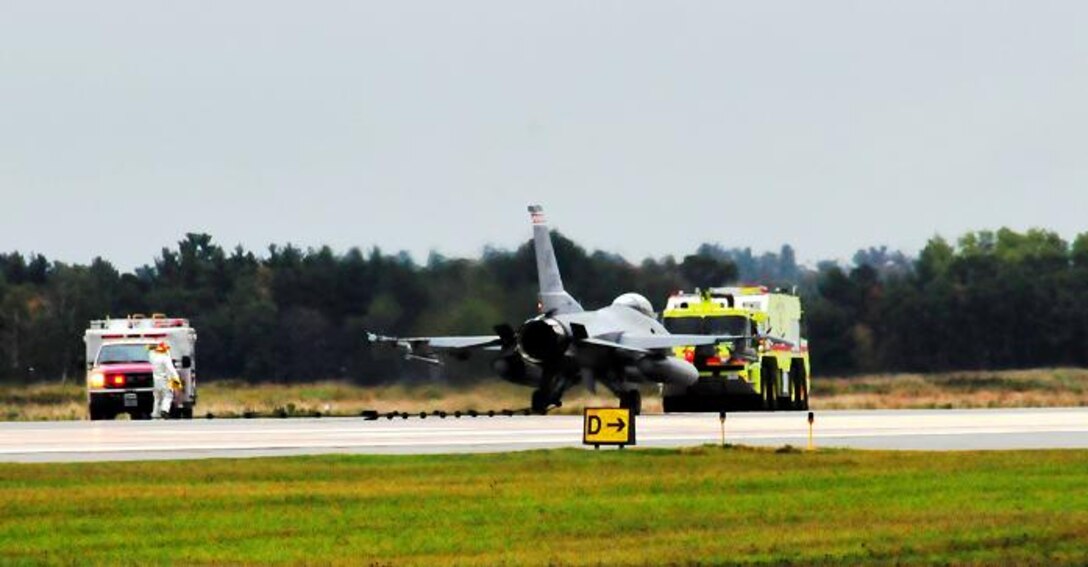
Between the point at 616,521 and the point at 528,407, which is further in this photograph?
the point at 528,407

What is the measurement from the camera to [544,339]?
68.5m

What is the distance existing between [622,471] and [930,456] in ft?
20.0

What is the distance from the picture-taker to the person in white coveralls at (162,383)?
70.4m

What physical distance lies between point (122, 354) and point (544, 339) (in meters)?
11.6

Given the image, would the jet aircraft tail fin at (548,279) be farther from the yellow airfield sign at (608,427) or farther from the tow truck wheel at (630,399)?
the yellow airfield sign at (608,427)

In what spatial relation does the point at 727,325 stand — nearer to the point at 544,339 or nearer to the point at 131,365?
the point at 544,339

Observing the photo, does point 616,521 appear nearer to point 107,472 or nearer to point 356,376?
point 107,472

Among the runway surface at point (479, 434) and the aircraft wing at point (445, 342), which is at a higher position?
the aircraft wing at point (445, 342)

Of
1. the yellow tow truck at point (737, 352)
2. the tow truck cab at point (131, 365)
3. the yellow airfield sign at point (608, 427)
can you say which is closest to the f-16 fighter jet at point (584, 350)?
the yellow tow truck at point (737, 352)

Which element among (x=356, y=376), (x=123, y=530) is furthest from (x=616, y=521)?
(x=356, y=376)

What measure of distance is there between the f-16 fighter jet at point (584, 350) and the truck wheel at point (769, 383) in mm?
3548

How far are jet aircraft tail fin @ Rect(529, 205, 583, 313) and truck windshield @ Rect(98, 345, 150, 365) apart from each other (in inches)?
432

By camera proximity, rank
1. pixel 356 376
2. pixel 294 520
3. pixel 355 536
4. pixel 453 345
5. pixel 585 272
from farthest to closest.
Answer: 1. pixel 585 272
2. pixel 356 376
3. pixel 453 345
4. pixel 294 520
5. pixel 355 536

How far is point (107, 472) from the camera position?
37938 millimetres
